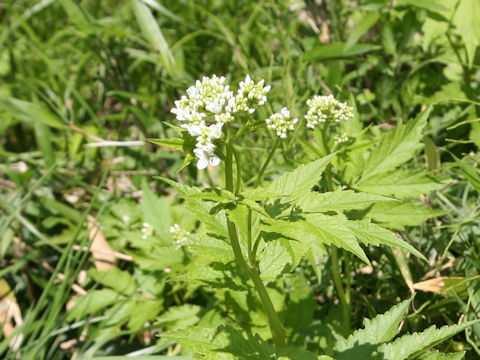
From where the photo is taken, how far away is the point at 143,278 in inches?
92.4

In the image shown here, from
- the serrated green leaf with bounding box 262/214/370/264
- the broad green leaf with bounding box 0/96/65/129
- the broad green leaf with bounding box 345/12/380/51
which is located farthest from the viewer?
the broad green leaf with bounding box 0/96/65/129

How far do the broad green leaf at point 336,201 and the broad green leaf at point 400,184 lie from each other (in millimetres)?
502

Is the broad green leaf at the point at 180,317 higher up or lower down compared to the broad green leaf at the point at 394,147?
lower down

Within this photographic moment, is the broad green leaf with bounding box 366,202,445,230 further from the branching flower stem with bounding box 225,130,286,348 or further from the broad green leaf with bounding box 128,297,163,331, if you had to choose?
the broad green leaf with bounding box 128,297,163,331

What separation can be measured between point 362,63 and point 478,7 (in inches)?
25.8

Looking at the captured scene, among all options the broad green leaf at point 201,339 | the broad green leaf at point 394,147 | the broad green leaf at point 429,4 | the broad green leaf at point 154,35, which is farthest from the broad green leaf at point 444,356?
the broad green leaf at point 154,35

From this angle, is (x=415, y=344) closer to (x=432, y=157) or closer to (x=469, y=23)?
(x=432, y=157)

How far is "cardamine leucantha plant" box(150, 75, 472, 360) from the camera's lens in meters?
1.29

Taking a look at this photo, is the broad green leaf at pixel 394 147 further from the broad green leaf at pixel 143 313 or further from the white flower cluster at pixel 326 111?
the broad green leaf at pixel 143 313

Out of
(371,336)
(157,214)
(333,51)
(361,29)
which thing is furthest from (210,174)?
(371,336)

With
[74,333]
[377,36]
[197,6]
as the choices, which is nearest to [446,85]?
[377,36]

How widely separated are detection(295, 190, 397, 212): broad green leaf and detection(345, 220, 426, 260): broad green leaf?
0.19 ft

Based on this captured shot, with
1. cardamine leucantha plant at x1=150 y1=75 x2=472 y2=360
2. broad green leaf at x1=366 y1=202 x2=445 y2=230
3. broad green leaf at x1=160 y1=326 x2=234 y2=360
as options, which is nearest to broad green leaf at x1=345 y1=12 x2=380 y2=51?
cardamine leucantha plant at x1=150 y1=75 x2=472 y2=360

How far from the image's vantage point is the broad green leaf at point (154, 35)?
9.15 ft
